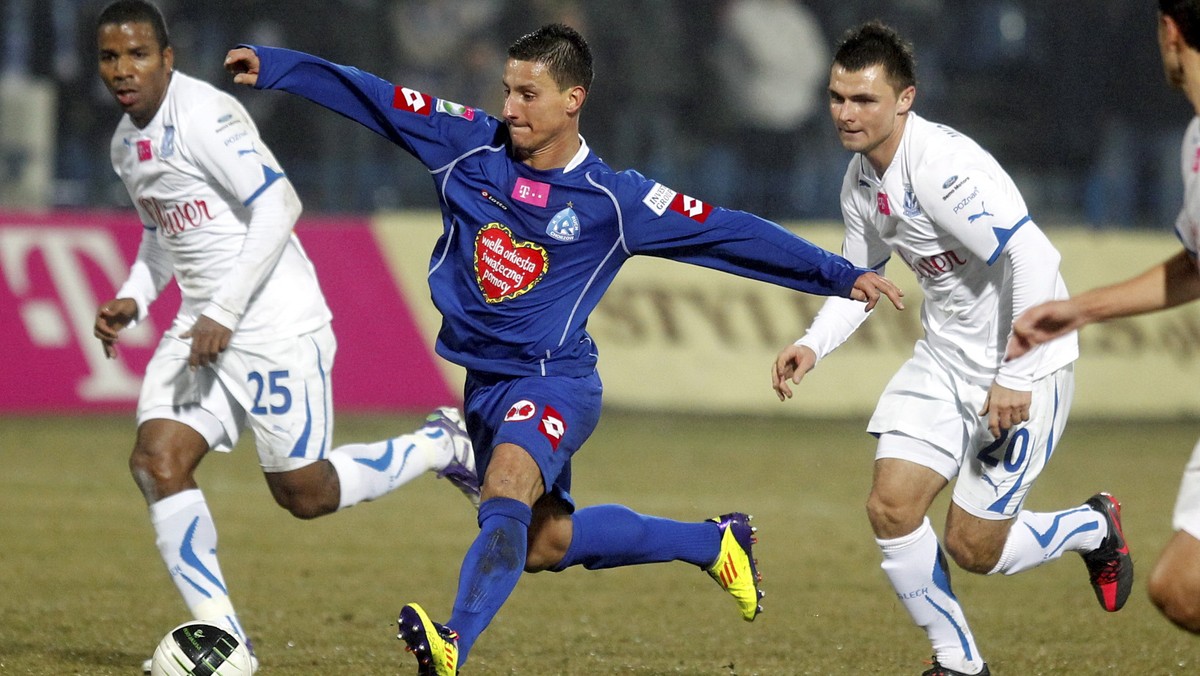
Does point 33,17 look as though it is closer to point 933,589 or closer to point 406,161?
point 406,161

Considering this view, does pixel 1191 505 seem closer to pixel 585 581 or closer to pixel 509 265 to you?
pixel 509 265

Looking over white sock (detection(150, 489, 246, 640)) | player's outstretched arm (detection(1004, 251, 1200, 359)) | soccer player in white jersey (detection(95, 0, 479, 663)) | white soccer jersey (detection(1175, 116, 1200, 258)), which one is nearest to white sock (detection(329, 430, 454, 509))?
soccer player in white jersey (detection(95, 0, 479, 663))

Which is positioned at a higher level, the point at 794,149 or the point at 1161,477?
the point at 794,149

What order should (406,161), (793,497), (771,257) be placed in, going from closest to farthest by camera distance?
(771,257) → (793,497) → (406,161)

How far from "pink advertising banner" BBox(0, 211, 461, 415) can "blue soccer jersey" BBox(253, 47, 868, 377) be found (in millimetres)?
7127

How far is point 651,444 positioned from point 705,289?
1760 millimetres

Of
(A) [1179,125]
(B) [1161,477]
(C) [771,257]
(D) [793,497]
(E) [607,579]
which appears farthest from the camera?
(A) [1179,125]

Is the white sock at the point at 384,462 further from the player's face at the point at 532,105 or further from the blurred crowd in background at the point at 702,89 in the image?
the blurred crowd in background at the point at 702,89

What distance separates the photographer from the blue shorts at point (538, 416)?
4977 mm

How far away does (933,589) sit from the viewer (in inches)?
211

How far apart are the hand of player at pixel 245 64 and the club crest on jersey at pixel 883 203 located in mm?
2124

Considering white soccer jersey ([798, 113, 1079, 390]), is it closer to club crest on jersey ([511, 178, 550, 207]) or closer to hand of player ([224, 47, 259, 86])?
club crest on jersey ([511, 178, 550, 207])

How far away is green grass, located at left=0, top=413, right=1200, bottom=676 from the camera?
584cm

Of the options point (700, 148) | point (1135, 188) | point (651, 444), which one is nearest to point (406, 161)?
A: point (700, 148)
